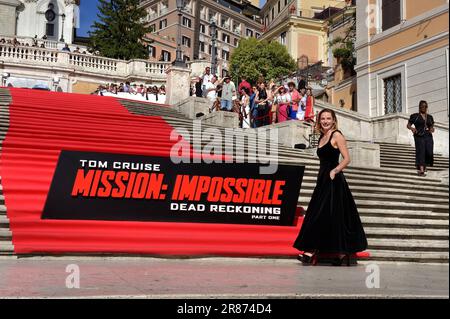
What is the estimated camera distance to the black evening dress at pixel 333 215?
606cm

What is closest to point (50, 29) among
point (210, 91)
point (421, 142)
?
point (210, 91)

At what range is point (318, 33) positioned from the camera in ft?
208

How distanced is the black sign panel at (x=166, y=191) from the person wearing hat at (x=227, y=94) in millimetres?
9365

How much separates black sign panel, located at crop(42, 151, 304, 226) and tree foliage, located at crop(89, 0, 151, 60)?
38.4 meters

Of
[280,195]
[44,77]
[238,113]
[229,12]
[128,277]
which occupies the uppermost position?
[229,12]

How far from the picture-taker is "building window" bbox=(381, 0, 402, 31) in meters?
9.30

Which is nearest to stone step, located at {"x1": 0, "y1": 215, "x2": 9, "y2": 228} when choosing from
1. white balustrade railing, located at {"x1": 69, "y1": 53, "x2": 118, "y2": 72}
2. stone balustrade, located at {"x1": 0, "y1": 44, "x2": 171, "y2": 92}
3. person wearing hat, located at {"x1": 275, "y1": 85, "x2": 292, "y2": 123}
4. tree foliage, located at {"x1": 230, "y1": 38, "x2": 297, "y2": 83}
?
person wearing hat, located at {"x1": 275, "y1": 85, "x2": 292, "y2": 123}

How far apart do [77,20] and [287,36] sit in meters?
23.8

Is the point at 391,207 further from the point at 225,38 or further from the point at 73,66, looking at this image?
the point at 225,38

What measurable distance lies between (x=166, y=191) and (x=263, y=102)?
9652 mm

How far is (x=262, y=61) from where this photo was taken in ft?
186

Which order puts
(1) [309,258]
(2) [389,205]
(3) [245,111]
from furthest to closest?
(3) [245,111] → (2) [389,205] → (1) [309,258]
